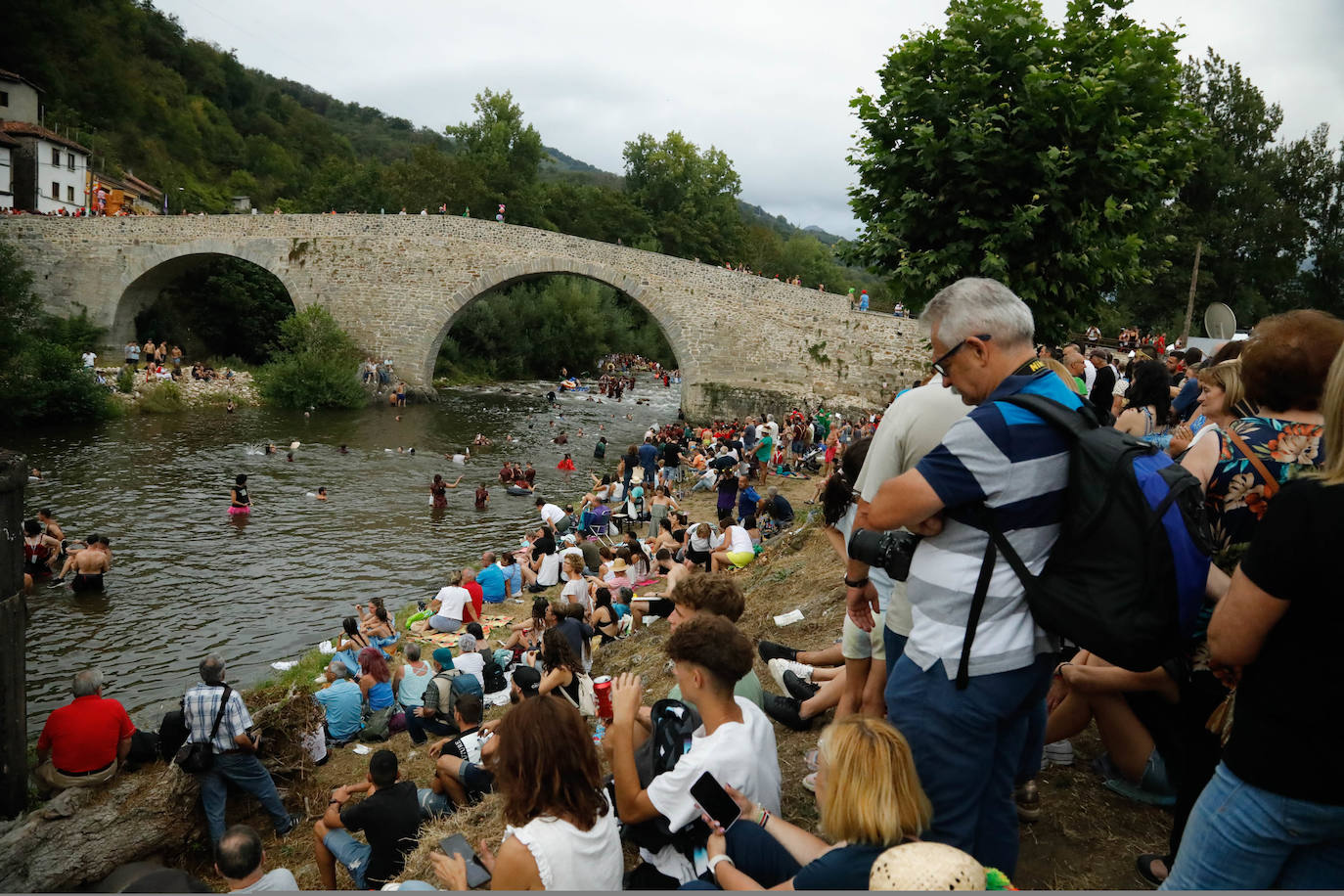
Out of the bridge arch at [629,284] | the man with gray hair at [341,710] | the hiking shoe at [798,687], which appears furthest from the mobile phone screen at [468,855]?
the bridge arch at [629,284]

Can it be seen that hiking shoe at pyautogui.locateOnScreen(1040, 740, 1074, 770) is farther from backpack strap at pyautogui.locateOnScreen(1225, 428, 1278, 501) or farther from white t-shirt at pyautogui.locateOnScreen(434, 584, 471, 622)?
white t-shirt at pyautogui.locateOnScreen(434, 584, 471, 622)

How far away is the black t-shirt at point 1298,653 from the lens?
4.63ft

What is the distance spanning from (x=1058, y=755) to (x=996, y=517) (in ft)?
6.13

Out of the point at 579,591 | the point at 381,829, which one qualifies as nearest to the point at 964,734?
the point at 381,829

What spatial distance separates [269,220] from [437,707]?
2671cm

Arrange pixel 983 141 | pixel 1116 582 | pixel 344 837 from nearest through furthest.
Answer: pixel 1116 582, pixel 344 837, pixel 983 141

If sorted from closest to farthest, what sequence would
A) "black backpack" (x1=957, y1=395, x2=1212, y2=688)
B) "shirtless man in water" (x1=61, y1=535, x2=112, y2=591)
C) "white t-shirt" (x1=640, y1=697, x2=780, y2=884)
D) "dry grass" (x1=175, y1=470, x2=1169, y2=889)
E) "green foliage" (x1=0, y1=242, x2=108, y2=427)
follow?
1. "black backpack" (x1=957, y1=395, x2=1212, y2=688)
2. "white t-shirt" (x1=640, y1=697, x2=780, y2=884)
3. "dry grass" (x1=175, y1=470, x2=1169, y2=889)
4. "shirtless man in water" (x1=61, y1=535, x2=112, y2=591)
5. "green foliage" (x1=0, y1=242, x2=108, y2=427)

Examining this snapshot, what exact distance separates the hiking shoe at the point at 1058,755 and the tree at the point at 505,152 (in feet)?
149

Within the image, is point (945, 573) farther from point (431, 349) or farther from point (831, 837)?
point (431, 349)

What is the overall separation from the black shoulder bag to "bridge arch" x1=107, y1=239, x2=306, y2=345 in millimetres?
26262

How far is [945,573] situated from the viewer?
193cm

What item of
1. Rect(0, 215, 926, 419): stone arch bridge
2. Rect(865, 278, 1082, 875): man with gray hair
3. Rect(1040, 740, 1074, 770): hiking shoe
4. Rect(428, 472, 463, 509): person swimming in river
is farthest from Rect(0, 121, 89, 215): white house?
Rect(865, 278, 1082, 875): man with gray hair

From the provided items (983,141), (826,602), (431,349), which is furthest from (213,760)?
(431,349)

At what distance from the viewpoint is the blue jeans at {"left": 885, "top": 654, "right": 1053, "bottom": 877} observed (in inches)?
75.6
